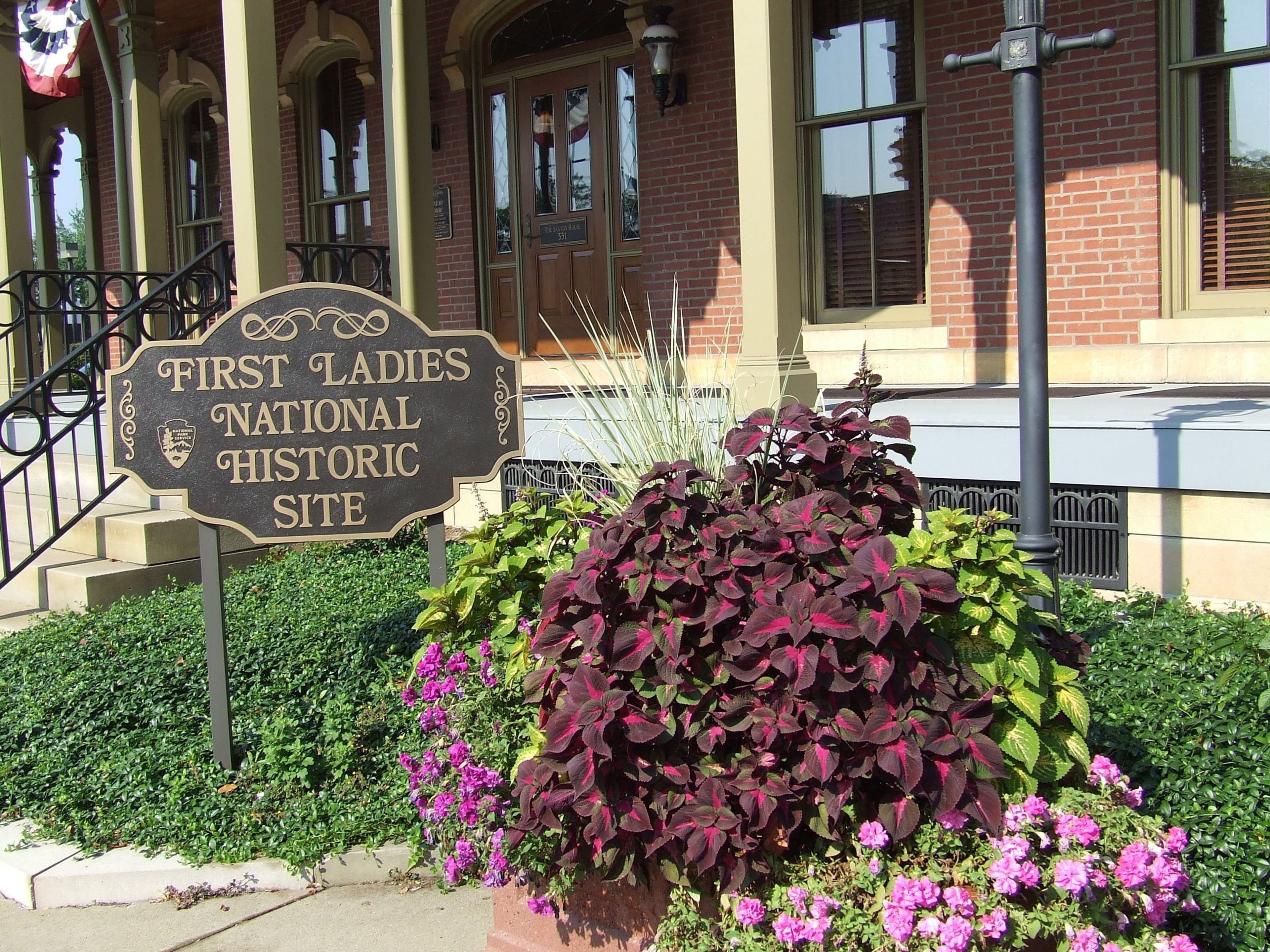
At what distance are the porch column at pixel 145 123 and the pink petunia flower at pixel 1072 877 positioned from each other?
941cm

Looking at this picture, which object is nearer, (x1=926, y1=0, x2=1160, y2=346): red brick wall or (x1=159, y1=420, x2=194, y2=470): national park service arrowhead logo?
(x1=159, y1=420, x2=194, y2=470): national park service arrowhead logo

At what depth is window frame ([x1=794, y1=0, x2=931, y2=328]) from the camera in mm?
8320

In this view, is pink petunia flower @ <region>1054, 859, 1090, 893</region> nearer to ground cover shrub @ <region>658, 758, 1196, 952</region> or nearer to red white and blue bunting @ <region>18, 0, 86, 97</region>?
ground cover shrub @ <region>658, 758, 1196, 952</region>

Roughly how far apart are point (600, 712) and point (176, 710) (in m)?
2.73

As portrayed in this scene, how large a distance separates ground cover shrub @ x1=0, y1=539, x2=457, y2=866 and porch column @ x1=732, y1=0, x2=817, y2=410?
2250 mm

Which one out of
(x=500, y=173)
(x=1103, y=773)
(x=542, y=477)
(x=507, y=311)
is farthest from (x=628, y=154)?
(x=1103, y=773)

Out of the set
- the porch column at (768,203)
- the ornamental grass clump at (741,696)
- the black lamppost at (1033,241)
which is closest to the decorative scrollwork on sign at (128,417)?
the ornamental grass clump at (741,696)

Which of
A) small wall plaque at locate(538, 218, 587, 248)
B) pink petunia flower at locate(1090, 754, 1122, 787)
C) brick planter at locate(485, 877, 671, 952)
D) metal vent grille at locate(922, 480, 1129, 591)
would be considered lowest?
brick planter at locate(485, 877, 671, 952)

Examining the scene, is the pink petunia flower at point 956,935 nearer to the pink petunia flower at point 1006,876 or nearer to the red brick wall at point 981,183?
the pink petunia flower at point 1006,876

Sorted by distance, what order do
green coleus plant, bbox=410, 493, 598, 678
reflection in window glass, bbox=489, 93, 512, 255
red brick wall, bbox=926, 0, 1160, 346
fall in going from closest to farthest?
green coleus plant, bbox=410, 493, 598, 678 → red brick wall, bbox=926, 0, 1160, 346 → reflection in window glass, bbox=489, 93, 512, 255

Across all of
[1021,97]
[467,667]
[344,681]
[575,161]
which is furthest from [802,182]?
[467,667]

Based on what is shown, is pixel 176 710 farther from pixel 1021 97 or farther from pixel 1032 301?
pixel 1021 97

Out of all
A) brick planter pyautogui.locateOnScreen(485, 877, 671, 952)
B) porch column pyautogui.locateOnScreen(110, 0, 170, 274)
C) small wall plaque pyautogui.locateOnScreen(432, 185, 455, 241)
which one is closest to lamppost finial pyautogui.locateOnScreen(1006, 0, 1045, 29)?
brick planter pyautogui.locateOnScreen(485, 877, 671, 952)

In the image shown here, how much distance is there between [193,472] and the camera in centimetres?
412
